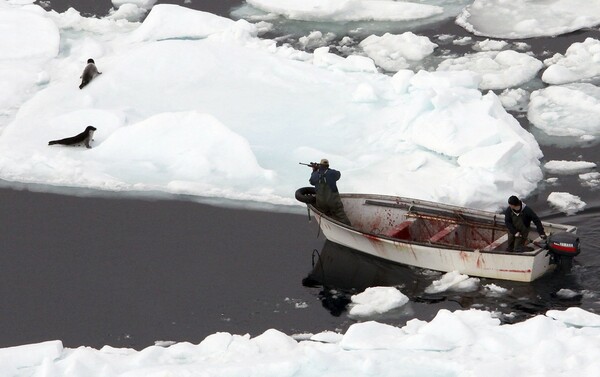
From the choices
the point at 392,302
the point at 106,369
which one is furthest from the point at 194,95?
the point at 106,369

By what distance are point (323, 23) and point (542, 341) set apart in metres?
16.1

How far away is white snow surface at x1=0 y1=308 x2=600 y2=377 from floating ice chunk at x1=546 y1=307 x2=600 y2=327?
0.01 metres

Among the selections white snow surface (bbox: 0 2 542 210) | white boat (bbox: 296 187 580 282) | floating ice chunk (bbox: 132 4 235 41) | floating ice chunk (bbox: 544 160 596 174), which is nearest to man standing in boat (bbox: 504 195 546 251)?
white boat (bbox: 296 187 580 282)

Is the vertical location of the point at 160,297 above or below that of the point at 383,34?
below

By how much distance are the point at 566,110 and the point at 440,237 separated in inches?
250

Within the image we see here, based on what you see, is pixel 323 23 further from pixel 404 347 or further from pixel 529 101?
pixel 404 347

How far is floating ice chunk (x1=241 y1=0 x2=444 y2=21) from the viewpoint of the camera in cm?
2780

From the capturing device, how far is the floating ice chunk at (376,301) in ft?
51.4

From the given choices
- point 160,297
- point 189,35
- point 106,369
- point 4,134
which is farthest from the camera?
point 189,35

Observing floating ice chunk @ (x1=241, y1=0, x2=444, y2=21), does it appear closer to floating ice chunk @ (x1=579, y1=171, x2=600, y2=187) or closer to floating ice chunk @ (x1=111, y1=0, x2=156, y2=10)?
floating ice chunk @ (x1=111, y1=0, x2=156, y2=10)

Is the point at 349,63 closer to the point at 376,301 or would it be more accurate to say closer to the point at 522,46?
the point at 522,46

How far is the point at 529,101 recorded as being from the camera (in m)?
22.8

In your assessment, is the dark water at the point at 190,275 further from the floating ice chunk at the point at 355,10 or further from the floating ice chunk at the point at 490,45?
the floating ice chunk at the point at 355,10

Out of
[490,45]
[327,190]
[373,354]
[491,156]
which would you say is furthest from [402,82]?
[373,354]
